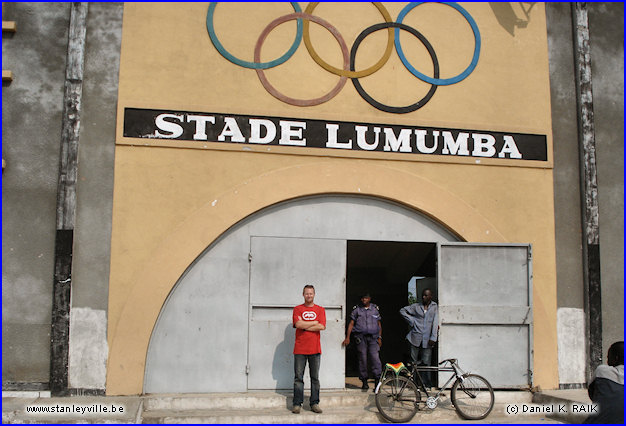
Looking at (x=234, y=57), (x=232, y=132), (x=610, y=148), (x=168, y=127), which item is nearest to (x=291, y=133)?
(x=232, y=132)

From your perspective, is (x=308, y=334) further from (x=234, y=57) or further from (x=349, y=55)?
(x=349, y=55)

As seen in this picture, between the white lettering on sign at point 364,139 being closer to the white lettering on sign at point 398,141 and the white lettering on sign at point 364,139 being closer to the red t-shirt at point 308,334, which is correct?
the white lettering on sign at point 398,141

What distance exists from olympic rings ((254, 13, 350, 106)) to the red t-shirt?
313 cm

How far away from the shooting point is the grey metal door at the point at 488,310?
10219 mm

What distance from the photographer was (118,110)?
10047 millimetres

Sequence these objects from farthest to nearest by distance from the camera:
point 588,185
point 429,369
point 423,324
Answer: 1. point 588,185
2. point 423,324
3. point 429,369

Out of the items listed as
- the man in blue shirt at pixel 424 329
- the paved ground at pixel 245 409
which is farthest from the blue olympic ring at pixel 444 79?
the paved ground at pixel 245 409

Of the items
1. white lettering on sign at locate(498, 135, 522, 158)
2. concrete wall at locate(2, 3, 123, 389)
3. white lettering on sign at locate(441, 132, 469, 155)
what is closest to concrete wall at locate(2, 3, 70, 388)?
A: concrete wall at locate(2, 3, 123, 389)

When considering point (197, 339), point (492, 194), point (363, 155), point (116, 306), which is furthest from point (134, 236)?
point (492, 194)

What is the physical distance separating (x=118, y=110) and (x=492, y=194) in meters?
5.74

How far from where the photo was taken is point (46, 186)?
386 inches

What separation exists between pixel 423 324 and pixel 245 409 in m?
2.83

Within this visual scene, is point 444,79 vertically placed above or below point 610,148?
above

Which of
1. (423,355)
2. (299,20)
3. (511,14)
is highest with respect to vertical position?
(511,14)
